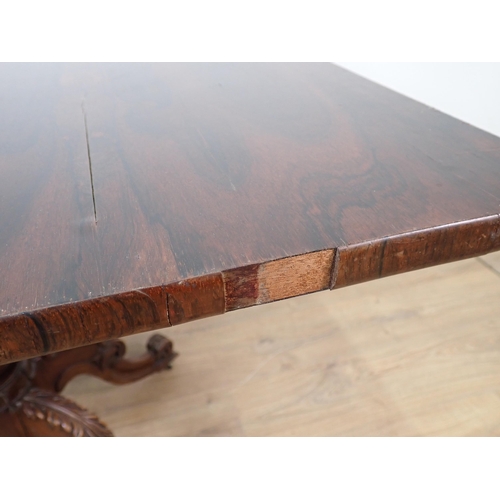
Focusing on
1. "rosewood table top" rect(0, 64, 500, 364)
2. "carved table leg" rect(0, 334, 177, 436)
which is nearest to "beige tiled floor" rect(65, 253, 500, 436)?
"carved table leg" rect(0, 334, 177, 436)

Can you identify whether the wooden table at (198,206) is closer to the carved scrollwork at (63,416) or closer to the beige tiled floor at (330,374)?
the carved scrollwork at (63,416)

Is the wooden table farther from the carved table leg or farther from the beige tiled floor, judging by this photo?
the beige tiled floor

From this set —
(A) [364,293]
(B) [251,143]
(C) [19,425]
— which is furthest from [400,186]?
(A) [364,293]

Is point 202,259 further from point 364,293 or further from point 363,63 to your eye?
point 363,63

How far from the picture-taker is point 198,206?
45 cm

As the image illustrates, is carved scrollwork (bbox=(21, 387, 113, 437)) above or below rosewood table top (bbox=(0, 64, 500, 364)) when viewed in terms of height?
below

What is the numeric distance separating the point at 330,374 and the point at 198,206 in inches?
26.7

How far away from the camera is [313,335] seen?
114 cm

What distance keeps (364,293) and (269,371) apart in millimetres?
382

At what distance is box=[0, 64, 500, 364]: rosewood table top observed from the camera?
14.0 inches

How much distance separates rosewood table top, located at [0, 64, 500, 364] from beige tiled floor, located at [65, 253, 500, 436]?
55 centimetres

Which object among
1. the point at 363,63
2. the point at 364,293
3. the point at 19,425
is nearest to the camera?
the point at 19,425

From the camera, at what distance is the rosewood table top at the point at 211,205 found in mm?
355

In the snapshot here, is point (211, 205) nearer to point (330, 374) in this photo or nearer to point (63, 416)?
point (63, 416)
